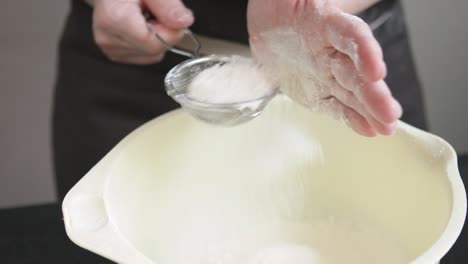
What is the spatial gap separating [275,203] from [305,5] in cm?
24

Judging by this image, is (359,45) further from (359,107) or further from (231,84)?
(231,84)

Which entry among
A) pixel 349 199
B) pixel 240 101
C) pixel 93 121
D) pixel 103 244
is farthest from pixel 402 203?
pixel 93 121

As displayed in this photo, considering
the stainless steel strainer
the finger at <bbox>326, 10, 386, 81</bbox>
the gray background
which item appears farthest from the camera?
the gray background

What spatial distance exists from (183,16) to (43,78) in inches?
26.9

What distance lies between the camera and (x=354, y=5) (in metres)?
0.67

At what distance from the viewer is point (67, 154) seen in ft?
2.71

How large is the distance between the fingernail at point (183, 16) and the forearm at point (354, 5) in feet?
0.52

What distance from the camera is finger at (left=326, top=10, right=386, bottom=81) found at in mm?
427

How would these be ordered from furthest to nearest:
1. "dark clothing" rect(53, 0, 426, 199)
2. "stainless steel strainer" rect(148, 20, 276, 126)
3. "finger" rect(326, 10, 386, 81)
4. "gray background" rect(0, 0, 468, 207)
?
1. "gray background" rect(0, 0, 468, 207)
2. "dark clothing" rect(53, 0, 426, 199)
3. "stainless steel strainer" rect(148, 20, 276, 126)
4. "finger" rect(326, 10, 386, 81)

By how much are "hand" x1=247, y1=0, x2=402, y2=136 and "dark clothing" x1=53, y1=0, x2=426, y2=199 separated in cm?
18

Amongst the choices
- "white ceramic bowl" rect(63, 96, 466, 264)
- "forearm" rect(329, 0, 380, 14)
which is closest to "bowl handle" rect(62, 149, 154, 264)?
"white ceramic bowl" rect(63, 96, 466, 264)

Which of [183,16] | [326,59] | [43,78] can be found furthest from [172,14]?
[43,78]

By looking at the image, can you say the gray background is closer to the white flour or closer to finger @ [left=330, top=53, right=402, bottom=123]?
the white flour

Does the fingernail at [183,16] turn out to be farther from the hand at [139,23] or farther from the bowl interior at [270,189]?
the bowl interior at [270,189]
